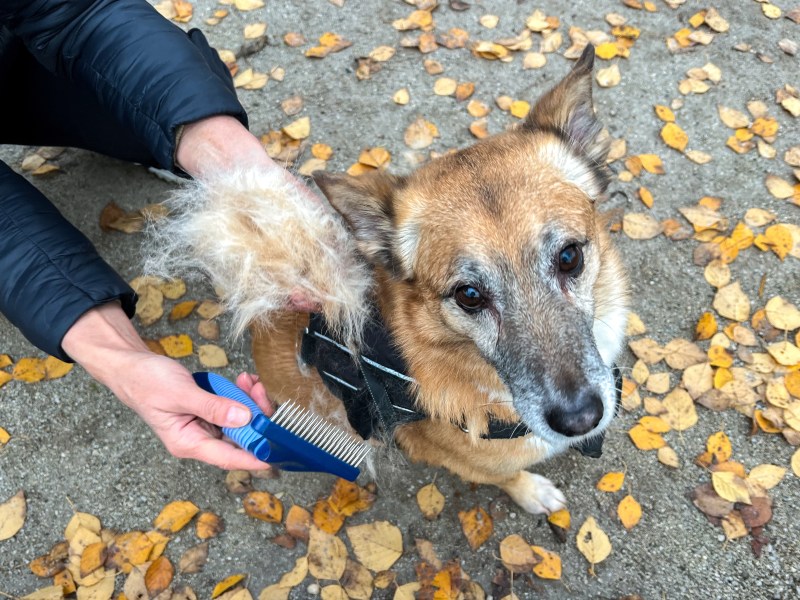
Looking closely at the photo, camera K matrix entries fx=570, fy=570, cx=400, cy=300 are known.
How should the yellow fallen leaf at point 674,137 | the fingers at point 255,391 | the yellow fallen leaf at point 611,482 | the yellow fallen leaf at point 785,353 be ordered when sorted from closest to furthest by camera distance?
the fingers at point 255,391, the yellow fallen leaf at point 611,482, the yellow fallen leaf at point 785,353, the yellow fallen leaf at point 674,137

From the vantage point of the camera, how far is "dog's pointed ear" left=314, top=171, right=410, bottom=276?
94.0 inches

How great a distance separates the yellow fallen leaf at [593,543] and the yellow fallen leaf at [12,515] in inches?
124

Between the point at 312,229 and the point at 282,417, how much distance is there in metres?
0.83

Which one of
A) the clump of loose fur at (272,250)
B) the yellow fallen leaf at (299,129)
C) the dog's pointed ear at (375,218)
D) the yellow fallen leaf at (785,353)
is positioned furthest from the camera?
the yellow fallen leaf at (299,129)

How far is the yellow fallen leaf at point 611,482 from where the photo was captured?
3178 millimetres

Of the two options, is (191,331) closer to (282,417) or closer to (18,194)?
(18,194)

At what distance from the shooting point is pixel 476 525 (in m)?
3.14

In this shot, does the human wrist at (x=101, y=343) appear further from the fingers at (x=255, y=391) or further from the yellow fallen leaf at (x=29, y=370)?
the yellow fallen leaf at (x=29, y=370)

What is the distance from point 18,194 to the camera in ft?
8.96

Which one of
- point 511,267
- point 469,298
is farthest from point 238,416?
point 511,267

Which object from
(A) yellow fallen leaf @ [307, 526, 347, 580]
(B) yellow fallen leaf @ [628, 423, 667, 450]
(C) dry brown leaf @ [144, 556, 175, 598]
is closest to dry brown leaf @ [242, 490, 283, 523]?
(A) yellow fallen leaf @ [307, 526, 347, 580]

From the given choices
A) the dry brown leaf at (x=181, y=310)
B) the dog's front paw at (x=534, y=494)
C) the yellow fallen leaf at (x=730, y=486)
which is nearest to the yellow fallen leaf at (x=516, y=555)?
Answer: the dog's front paw at (x=534, y=494)

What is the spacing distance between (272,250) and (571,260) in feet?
3.87

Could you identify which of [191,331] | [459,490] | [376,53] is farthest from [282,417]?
[376,53]
